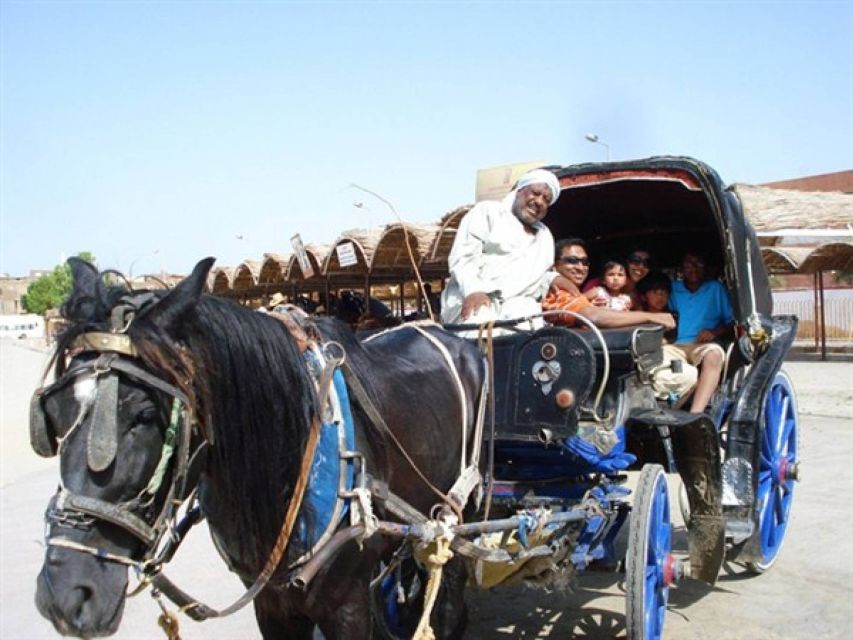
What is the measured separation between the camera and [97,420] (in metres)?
1.89

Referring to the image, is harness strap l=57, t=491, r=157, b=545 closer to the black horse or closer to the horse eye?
the black horse

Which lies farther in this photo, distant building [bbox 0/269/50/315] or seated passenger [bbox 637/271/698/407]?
distant building [bbox 0/269/50/315]

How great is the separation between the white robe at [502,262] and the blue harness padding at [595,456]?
68 centimetres

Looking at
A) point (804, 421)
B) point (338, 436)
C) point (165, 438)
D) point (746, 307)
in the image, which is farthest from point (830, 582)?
point (804, 421)

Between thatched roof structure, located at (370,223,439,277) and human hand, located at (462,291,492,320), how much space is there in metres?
4.57

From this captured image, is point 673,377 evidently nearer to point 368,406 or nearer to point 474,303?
point 474,303

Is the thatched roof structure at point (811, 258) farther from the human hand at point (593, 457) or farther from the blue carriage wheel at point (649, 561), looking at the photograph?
the human hand at point (593, 457)

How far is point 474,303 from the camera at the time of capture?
3.81 meters

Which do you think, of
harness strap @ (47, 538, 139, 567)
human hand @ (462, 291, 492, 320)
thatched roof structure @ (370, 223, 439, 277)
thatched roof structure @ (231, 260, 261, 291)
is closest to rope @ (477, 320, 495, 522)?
human hand @ (462, 291, 492, 320)

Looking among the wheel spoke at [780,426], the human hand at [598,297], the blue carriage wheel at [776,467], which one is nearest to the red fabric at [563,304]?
the human hand at [598,297]

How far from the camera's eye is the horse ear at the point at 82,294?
2.07 m

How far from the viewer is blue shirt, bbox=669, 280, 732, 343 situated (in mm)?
5039

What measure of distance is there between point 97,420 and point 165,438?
0.17m

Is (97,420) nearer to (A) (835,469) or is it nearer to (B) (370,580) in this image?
(B) (370,580)
